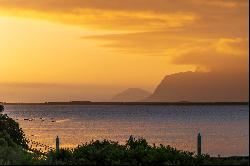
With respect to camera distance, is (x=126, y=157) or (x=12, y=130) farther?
(x=12, y=130)

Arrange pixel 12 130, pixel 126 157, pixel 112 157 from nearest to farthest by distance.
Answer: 1. pixel 112 157
2. pixel 126 157
3. pixel 12 130

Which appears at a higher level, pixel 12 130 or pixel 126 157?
pixel 12 130

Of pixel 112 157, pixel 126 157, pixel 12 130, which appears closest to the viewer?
pixel 112 157

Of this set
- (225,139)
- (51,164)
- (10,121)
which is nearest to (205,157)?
(51,164)

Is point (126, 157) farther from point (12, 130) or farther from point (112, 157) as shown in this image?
point (12, 130)

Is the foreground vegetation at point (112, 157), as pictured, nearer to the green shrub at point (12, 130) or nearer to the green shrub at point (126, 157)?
the green shrub at point (126, 157)

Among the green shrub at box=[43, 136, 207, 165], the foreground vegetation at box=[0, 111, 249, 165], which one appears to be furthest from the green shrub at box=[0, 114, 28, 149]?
the green shrub at box=[43, 136, 207, 165]

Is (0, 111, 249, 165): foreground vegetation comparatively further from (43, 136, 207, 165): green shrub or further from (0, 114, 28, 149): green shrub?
(0, 114, 28, 149): green shrub

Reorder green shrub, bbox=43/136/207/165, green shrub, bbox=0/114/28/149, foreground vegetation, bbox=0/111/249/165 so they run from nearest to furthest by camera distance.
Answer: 1. foreground vegetation, bbox=0/111/249/165
2. green shrub, bbox=43/136/207/165
3. green shrub, bbox=0/114/28/149

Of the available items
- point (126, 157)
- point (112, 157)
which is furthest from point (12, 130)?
point (112, 157)

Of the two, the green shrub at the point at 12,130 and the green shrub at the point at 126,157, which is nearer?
the green shrub at the point at 126,157

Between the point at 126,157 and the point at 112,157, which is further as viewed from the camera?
the point at 126,157

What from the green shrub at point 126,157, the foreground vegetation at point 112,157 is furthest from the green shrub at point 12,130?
the green shrub at point 126,157

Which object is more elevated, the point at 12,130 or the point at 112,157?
the point at 12,130
